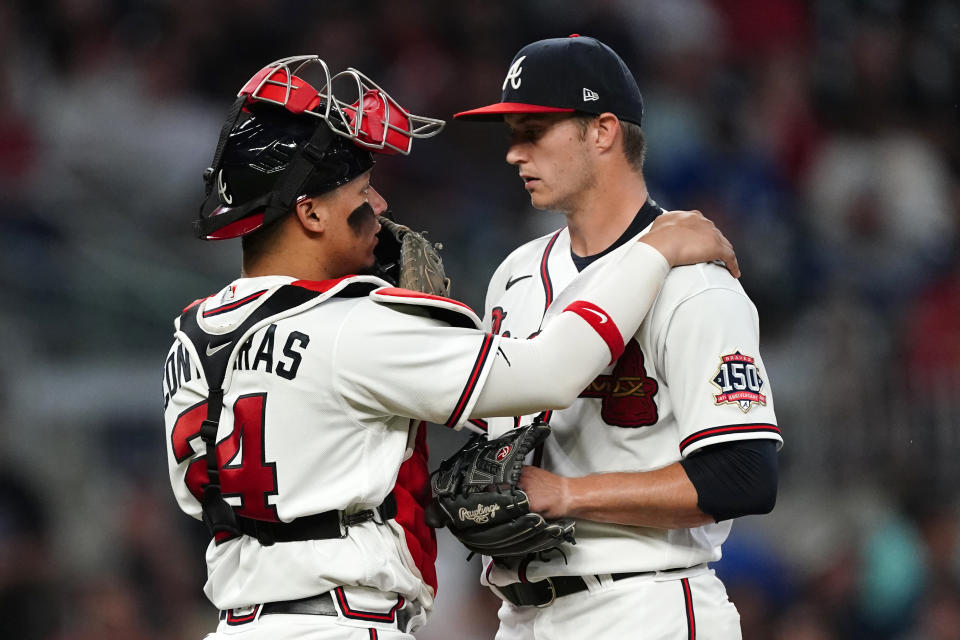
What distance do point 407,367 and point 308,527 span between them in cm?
43

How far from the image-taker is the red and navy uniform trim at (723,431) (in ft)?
8.65

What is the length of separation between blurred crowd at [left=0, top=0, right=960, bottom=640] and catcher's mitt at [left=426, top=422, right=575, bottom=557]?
122 inches

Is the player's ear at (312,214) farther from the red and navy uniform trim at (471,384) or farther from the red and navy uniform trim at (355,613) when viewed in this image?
the red and navy uniform trim at (355,613)

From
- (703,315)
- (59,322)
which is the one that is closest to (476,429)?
(703,315)

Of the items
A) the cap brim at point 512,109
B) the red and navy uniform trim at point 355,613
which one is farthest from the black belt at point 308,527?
the cap brim at point 512,109

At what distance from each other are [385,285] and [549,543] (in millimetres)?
715

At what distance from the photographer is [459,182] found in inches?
273

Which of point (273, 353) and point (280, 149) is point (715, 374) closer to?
point (273, 353)

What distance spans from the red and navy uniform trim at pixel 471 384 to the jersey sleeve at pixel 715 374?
0.48 metres

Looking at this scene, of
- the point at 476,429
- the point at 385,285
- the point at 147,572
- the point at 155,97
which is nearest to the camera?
the point at 385,285

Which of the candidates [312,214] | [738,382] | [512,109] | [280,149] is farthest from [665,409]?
[280,149]

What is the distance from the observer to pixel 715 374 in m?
2.67

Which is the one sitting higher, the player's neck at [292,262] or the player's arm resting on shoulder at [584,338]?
the player's neck at [292,262]

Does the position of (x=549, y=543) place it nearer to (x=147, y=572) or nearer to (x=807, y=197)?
(x=147, y=572)
